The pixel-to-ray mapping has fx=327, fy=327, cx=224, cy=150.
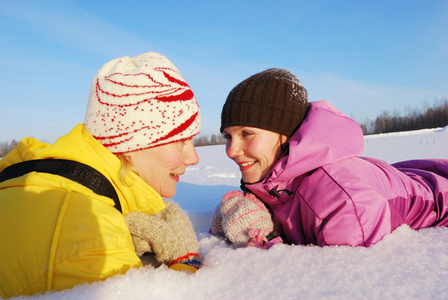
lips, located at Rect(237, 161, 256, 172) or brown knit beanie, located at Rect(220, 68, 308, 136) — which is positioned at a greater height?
brown knit beanie, located at Rect(220, 68, 308, 136)

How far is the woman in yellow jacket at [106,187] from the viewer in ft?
3.42

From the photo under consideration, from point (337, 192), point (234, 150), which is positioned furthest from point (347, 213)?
point (234, 150)

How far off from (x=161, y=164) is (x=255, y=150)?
797 mm

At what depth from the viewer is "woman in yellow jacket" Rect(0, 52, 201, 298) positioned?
1.04 m

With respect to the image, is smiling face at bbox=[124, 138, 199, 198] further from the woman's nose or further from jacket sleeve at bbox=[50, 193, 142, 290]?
the woman's nose

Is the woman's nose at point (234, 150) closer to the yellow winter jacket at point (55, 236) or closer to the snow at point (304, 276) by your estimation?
the snow at point (304, 276)

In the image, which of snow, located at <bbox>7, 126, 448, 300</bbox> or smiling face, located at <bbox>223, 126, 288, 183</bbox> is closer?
snow, located at <bbox>7, 126, 448, 300</bbox>

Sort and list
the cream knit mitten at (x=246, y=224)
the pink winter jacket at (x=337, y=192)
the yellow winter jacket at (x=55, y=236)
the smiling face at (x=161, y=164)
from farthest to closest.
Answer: the cream knit mitten at (x=246, y=224), the pink winter jacket at (x=337, y=192), the smiling face at (x=161, y=164), the yellow winter jacket at (x=55, y=236)

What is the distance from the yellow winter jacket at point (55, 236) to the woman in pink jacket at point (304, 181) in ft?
3.04

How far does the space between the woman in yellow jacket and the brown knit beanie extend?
0.56 m

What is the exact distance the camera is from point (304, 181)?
6.59ft

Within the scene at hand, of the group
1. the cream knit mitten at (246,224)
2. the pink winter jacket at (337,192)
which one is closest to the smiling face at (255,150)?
the pink winter jacket at (337,192)

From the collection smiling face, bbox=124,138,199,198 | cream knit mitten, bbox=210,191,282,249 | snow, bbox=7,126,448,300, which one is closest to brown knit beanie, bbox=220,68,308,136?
cream knit mitten, bbox=210,191,282,249

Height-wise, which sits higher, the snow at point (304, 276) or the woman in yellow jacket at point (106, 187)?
the woman in yellow jacket at point (106, 187)
